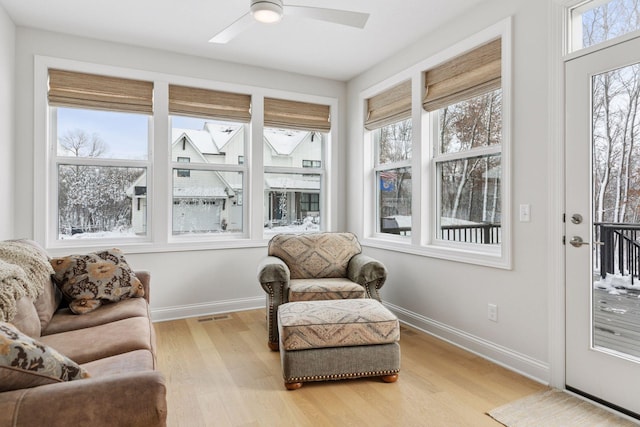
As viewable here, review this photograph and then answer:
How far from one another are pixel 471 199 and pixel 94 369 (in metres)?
2.77

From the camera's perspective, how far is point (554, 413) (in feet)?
→ 6.61

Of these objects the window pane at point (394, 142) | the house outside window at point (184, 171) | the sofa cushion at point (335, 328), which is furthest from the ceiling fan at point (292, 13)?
the house outside window at point (184, 171)

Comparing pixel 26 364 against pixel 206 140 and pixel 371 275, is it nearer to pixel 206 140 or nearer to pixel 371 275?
pixel 371 275

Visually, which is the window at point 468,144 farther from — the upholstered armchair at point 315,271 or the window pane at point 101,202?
the window pane at point 101,202

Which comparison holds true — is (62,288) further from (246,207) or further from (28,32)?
(28,32)

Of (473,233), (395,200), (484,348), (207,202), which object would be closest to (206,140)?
(207,202)

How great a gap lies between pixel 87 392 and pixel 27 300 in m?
1.15

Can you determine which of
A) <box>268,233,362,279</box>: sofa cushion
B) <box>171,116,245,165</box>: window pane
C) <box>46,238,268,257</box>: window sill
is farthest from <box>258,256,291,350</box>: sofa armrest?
<box>171,116,245,165</box>: window pane

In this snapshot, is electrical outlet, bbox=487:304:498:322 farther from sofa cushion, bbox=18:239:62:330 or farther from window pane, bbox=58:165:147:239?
window pane, bbox=58:165:147:239

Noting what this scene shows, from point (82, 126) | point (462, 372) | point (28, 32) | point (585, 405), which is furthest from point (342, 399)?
point (28, 32)

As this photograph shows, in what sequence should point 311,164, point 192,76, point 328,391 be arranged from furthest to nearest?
point 311,164 → point 192,76 → point 328,391

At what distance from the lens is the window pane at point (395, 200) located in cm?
376

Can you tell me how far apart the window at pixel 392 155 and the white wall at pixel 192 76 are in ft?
1.79

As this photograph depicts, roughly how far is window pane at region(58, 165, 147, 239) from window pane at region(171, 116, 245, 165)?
0.47 meters
